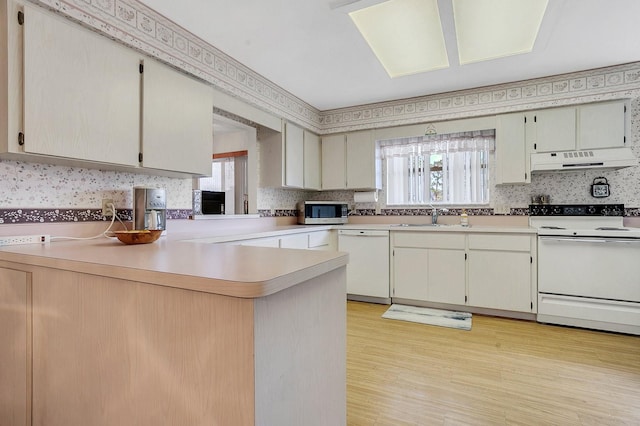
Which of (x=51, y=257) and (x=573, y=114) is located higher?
(x=573, y=114)

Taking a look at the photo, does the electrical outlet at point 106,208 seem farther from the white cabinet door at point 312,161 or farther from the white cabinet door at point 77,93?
the white cabinet door at point 312,161

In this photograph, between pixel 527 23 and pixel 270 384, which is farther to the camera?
pixel 527 23

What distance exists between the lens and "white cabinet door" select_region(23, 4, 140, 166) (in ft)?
4.89

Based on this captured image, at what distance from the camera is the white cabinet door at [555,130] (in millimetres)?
3133

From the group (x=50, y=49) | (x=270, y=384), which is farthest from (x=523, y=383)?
(x=50, y=49)

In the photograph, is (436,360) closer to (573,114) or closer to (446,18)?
(446,18)

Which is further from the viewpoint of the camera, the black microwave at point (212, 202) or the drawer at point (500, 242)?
the black microwave at point (212, 202)

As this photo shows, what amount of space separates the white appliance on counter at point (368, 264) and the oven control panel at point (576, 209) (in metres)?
1.63

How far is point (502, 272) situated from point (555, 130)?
154cm

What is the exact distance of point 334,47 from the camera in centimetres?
263

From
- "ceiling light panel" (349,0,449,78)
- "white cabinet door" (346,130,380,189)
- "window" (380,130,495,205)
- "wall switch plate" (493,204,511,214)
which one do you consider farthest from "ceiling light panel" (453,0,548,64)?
"wall switch plate" (493,204,511,214)

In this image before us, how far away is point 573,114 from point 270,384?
381 centimetres

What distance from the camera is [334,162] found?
4309 mm

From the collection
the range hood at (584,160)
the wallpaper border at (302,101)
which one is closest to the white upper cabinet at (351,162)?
the wallpaper border at (302,101)
